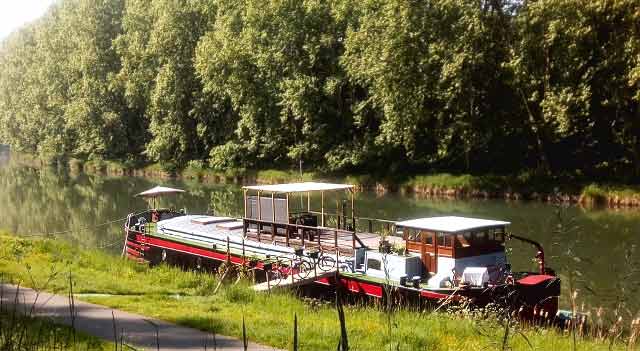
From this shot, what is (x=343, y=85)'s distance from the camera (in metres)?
56.8

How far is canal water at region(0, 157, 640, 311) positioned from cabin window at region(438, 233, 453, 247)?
283 centimetres

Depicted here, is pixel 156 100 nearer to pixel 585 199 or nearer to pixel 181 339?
pixel 585 199

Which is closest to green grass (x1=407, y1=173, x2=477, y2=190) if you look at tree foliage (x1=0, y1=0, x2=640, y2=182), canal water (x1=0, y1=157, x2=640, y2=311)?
tree foliage (x1=0, y1=0, x2=640, y2=182)

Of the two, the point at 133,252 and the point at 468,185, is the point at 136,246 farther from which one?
the point at 468,185

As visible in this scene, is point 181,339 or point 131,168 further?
point 131,168

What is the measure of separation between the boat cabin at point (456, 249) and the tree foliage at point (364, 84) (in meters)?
23.1

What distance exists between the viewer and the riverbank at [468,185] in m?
40.2

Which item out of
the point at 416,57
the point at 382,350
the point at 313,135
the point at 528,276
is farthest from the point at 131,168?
the point at 382,350

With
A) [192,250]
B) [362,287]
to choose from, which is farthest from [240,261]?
[362,287]

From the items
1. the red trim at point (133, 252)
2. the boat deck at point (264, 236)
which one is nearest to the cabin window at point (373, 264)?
the boat deck at point (264, 236)

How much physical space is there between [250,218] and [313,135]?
33.5 m

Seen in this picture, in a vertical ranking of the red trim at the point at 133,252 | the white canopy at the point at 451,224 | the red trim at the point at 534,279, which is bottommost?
the red trim at the point at 133,252

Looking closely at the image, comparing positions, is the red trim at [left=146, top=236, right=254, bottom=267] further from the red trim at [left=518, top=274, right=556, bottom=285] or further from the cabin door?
the red trim at [left=518, top=274, right=556, bottom=285]

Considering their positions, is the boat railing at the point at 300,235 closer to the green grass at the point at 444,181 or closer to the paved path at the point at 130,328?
the paved path at the point at 130,328
